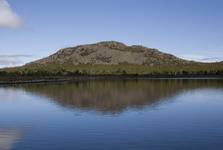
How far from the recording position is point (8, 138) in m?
25.8

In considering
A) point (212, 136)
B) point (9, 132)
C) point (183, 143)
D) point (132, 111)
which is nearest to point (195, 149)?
point (183, 143)

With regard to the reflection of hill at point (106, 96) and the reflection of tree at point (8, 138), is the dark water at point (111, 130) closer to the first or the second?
the reflection of tree at point (8, 138)

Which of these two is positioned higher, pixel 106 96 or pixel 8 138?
pixel 106 96

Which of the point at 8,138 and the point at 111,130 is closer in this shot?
the point at 8,138

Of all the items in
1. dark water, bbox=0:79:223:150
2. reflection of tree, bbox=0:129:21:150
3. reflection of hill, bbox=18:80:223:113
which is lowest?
dark water, bbox=0:79:223:150

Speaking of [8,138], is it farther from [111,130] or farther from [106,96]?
[106,96]

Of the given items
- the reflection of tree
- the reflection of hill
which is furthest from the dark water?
the reflection of hill

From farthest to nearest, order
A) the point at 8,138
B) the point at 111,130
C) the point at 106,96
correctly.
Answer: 1. the point at 106,96
2. the point at 111,130
3. the point at 8,138

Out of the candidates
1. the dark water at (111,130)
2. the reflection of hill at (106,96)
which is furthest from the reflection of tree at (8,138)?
the reflection of hill at (106,96)

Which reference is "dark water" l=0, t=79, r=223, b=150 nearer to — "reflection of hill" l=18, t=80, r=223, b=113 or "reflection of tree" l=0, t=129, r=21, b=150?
"reflection of tree" l=0, t=129, r=21, b=150

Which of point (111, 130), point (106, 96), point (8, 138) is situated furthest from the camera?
point (106, 96)

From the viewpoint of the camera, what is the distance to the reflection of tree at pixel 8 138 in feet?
75.3

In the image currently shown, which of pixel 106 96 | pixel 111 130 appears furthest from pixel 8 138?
pixel 106 96

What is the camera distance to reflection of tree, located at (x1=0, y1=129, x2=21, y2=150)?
75.3 ft
